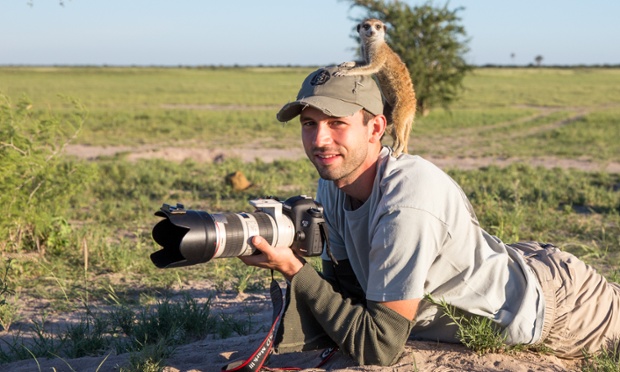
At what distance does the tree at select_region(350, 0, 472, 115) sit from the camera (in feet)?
66.5

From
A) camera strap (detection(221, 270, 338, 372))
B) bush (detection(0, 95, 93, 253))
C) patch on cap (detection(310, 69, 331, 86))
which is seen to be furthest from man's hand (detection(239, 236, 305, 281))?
bush (detection(0, 95, 93, 253))

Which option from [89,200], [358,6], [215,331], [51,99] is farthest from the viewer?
[51,99]

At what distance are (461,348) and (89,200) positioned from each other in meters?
6.98

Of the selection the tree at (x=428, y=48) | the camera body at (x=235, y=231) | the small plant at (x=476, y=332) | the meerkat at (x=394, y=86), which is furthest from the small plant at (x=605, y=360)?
the tree at (x=428, y=48)

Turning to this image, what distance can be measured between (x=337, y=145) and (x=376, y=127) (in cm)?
23

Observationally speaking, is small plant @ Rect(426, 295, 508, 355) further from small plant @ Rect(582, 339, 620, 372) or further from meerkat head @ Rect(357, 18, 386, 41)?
meerkat head @ Rect(357, 18, 386, 41)

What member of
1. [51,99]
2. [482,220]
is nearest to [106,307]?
[482,220]

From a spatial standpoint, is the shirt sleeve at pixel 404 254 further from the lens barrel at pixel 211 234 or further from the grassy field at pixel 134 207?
the grassy field at pixel 134 207

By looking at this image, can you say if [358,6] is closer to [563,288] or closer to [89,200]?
[89,200]

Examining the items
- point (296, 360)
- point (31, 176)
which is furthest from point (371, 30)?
point (31, 176)

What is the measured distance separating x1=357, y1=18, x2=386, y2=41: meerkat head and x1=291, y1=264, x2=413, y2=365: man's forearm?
8.73ft

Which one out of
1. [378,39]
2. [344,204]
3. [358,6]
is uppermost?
[358,6]

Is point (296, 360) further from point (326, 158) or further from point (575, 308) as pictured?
point (575, 308)

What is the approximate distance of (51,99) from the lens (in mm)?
36688
